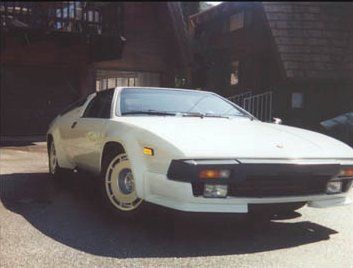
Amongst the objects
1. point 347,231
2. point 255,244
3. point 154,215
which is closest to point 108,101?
point 154,215

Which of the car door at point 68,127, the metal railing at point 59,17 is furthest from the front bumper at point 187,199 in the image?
the metal railing at point 59,17

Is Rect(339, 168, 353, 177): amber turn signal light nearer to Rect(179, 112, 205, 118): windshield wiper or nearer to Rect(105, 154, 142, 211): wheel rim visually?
Rect(179, 112, 205, 118): windshield wiper

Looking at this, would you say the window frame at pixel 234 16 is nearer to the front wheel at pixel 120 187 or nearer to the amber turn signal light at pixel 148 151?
the front wheel at pixel 120 187

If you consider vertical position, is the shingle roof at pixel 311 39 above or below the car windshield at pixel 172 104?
above

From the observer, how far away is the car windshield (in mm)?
5629

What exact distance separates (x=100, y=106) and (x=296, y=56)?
11.9 metres

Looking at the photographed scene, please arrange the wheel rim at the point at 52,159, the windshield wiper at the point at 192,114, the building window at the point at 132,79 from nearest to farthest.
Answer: the windshield wiper at the point at 192,114
the wheel rim at the point at 52,159
the building window at the point at 132,79

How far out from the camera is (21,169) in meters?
8.64

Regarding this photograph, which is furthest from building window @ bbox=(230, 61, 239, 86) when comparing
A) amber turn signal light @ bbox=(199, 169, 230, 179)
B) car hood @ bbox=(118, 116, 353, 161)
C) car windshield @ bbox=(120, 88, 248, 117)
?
amber turn signal light @ bbox=(199, 169, 230, 179)

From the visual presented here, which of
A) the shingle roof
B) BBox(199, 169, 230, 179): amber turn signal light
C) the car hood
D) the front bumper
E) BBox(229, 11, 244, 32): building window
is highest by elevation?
BBox(229, 11, 244, 32): building window

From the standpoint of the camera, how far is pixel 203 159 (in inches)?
169

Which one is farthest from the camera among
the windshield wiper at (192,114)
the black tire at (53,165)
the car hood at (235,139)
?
the black tire at (53,165)

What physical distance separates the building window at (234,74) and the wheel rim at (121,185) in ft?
54.6

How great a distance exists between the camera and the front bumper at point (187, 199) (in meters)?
4.30
